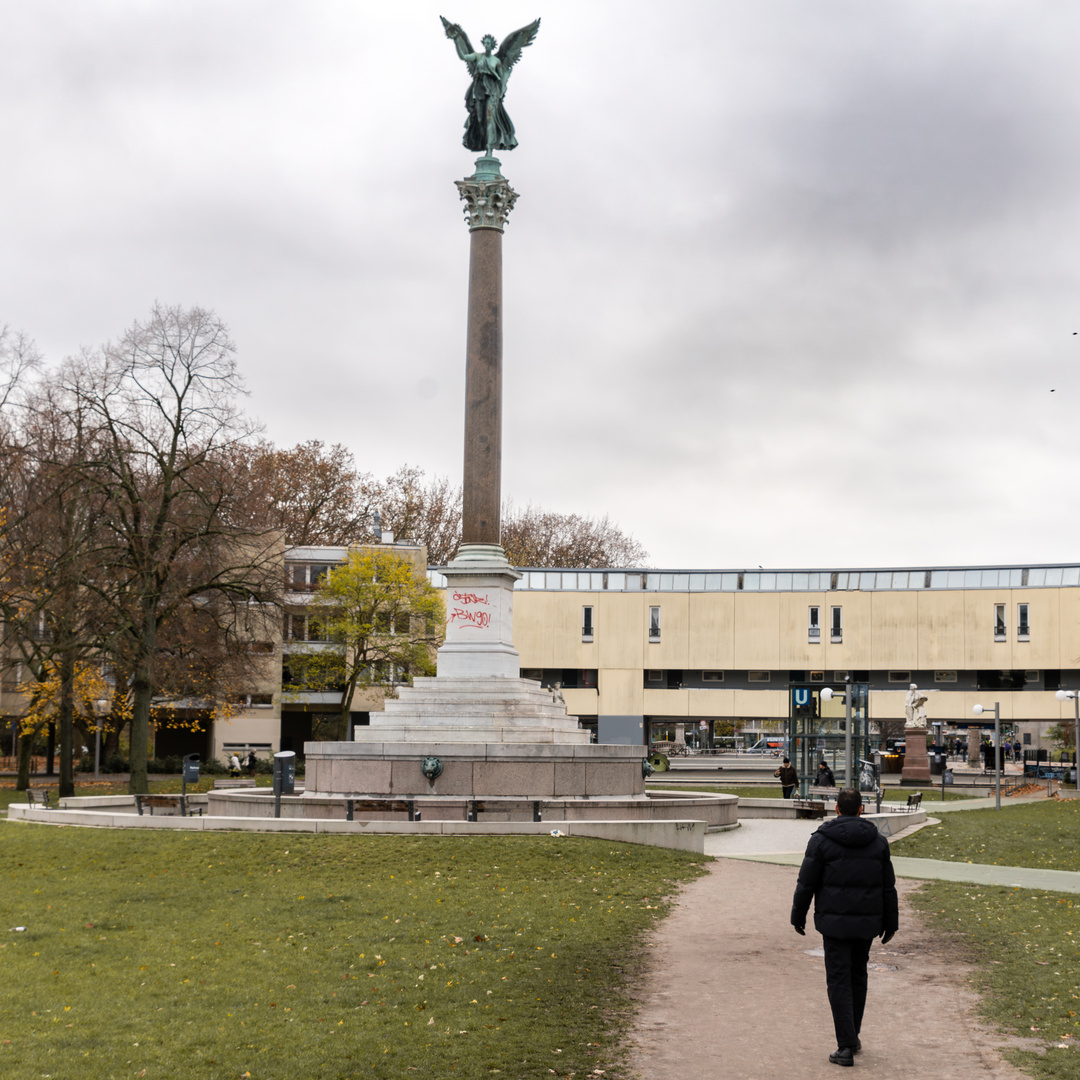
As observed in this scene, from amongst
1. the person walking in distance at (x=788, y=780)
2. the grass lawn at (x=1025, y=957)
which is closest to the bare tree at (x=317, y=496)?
the person walking in distance at (x=788, y=780)

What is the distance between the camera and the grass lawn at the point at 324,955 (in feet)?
28.5

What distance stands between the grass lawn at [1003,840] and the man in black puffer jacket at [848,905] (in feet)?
47.0

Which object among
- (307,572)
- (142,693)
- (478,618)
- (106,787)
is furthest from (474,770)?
(307,572)

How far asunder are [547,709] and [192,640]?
17956mm

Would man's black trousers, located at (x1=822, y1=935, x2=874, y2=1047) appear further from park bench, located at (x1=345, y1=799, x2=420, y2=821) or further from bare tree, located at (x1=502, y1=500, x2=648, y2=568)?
bare tree, located at (x1=502, y1=500, x2=648, y2=568)

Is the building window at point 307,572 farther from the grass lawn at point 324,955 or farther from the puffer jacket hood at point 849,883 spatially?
the puffer jacket hood at point 849,883

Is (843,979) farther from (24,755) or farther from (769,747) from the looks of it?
(769,747)

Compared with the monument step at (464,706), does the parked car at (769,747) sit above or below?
below

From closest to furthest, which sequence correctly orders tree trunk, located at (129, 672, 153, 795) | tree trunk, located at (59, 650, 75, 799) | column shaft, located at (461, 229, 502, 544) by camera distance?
column shaft, located at (461, 229, 502, 544), tree trunk, located at (129, 672, 153, 795), tree trunk, located at (59, 650, 75, 799)

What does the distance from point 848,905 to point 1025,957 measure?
4981 millimetres

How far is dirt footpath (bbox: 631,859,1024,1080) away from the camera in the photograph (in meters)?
8.47

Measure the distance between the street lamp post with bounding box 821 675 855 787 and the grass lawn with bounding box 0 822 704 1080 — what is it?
17.7 meters

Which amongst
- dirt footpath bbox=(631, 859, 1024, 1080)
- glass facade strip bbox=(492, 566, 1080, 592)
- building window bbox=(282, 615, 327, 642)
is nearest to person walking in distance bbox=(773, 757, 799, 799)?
dirt footpath bbox=(631, 859, 1024, 1080)

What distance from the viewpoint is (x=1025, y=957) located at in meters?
12.5
